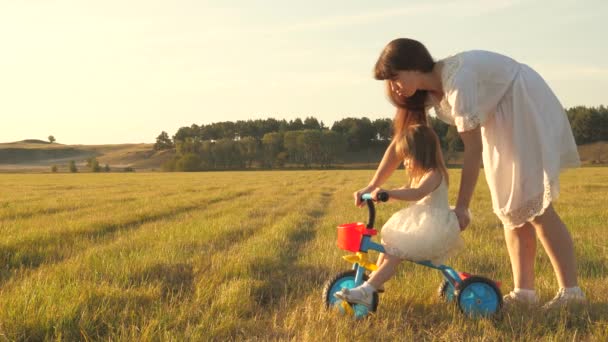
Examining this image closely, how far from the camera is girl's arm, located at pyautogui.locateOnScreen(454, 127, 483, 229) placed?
381 centimetres

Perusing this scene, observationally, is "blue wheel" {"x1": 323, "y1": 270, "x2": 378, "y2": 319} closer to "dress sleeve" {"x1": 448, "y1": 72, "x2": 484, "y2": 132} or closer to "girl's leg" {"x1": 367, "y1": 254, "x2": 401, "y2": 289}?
"girl's leg" {"x1": 367, "y1": 254, "x2": 401, "y2": 289}

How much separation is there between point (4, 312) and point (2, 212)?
9.68m

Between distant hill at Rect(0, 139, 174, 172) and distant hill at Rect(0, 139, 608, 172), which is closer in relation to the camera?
distant hill at Rect(0, 139, 608, 172)

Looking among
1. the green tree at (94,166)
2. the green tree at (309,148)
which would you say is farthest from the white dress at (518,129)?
the green tree at (94,166)

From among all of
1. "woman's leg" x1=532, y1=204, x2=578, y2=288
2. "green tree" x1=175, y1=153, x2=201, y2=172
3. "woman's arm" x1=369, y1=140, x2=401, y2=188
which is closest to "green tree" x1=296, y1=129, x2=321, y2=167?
"green tree" x1=175, y1=153, x2=201, y2=172

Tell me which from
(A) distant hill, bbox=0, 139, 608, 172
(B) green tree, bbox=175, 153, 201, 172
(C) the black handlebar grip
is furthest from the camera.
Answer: (A) distant hill, bbox=0, 139, 608, 172

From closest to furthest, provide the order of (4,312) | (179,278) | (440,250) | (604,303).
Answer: (4,312)
(440,250)
(604,303)
(179,278)

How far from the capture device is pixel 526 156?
392cm

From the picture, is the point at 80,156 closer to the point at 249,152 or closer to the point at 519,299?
the point at 249,152

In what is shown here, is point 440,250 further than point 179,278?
No

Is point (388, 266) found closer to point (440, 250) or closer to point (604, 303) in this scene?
point (440, 250)

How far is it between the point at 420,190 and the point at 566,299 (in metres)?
1.32

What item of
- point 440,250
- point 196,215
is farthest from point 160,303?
point 196,215

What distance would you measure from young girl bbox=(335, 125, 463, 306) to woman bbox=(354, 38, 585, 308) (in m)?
0.15
